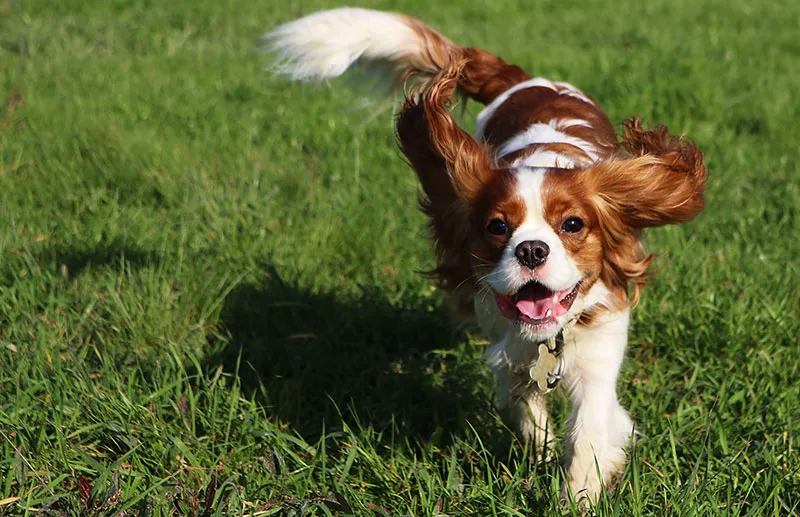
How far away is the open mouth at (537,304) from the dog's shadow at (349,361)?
1.87 ft

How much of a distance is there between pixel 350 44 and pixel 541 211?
57.6 inches

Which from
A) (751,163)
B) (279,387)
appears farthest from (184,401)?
(751,163)

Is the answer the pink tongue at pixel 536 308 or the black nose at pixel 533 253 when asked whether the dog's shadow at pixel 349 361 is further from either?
the black nose at pixel 533 253

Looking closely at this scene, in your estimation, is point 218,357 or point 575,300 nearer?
point 575,300

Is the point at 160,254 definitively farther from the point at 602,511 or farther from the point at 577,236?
the point at 602,511

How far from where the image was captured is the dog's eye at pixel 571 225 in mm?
2383

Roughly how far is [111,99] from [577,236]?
11.9ft

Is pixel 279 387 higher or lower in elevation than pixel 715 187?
lower

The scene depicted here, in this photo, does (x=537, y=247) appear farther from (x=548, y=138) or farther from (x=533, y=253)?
(x=548, y=138)

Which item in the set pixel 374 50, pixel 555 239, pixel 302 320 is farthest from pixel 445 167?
pixel 374 50

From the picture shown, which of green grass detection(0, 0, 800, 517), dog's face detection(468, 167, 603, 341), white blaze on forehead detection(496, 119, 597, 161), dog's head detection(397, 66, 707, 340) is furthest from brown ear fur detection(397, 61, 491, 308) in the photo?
green grass detection(0, 0, 800, 517)

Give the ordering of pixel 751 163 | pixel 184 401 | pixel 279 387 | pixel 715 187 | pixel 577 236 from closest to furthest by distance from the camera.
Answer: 1. pixel 577 236
2. pixel 184 401
3. pixel 279 387
4. pixel 715 187
5. pixel 751 163

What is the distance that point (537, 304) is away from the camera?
232 cm

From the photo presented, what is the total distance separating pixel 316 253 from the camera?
372 centimetres
